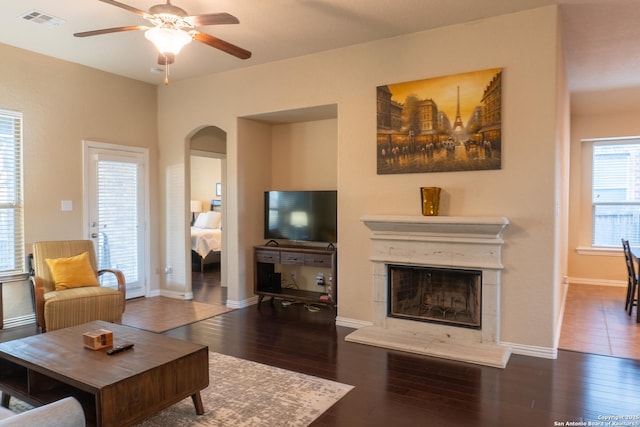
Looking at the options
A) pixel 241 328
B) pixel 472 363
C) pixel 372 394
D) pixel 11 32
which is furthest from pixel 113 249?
pixel 472 363

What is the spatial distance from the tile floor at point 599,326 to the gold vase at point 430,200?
176cm

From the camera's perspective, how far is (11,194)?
4.80m

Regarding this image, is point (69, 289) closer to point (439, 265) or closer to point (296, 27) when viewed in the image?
point (296, 27)

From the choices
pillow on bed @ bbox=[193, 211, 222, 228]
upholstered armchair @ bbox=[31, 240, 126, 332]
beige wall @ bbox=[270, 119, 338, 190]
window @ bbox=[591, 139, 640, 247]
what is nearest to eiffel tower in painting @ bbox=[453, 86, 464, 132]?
beige wall @ bbox=[270, 119, 338, 190]

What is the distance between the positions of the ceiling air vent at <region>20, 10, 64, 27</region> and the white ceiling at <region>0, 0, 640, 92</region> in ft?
0.17

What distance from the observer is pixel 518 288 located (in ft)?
12.8

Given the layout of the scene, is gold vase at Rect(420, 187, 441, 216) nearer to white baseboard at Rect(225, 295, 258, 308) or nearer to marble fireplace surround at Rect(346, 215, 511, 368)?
marble fireplace surround at Rect(346, 215, 511, 368)

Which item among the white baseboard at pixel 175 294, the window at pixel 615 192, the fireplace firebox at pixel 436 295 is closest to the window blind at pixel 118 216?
the white baseboard at pixel 175 294

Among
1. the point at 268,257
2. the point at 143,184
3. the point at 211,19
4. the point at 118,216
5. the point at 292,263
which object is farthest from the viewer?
the point at 143,184

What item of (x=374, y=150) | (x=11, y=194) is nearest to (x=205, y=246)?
(x=11, y=194)

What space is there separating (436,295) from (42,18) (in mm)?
4692

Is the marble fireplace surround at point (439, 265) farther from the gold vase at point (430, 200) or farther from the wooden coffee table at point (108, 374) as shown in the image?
the wooden coffee table at point (108, 374)

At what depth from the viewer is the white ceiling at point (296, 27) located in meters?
3.70

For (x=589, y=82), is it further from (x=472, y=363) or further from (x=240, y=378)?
(x=240, y=378)
